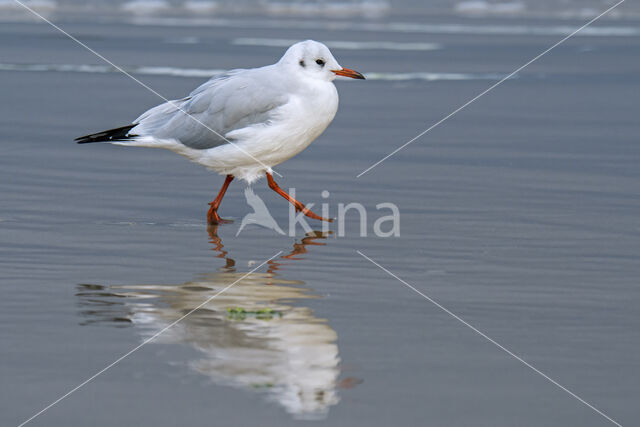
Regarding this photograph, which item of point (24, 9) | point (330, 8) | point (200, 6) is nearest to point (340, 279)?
point (24, 9)

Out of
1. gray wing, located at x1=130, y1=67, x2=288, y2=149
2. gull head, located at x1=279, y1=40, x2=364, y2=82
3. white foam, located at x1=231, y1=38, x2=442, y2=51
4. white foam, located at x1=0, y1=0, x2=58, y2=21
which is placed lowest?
gray wing, located at x1=130, y1=67, x2=288, y2=149

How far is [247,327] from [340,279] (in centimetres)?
104

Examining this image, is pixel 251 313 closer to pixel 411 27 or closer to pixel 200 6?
pixel 411 27

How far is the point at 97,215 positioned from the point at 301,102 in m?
1.50

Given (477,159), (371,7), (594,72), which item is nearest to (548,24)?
(371,7)

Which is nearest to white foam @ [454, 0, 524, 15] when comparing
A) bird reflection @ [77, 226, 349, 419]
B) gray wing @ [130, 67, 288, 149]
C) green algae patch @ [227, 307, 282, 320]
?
gray wing @ [130, 67, 288, 149]

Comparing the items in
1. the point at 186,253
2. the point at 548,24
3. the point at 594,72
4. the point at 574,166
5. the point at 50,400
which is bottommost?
the point at 50,400

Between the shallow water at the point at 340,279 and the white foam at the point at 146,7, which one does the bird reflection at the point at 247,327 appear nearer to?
the shallow water at the point at 340,279

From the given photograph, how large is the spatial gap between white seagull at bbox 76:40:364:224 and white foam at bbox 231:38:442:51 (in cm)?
1075

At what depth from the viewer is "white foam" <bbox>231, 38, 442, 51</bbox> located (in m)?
18.1

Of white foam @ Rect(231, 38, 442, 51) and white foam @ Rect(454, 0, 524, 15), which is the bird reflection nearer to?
white foam @ Rect(231, 38, 442, 51)

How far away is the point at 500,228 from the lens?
22.6 feet

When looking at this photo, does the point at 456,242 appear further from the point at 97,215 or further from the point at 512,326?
the point at 97,215

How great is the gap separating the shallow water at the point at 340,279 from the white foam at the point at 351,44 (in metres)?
6.23
